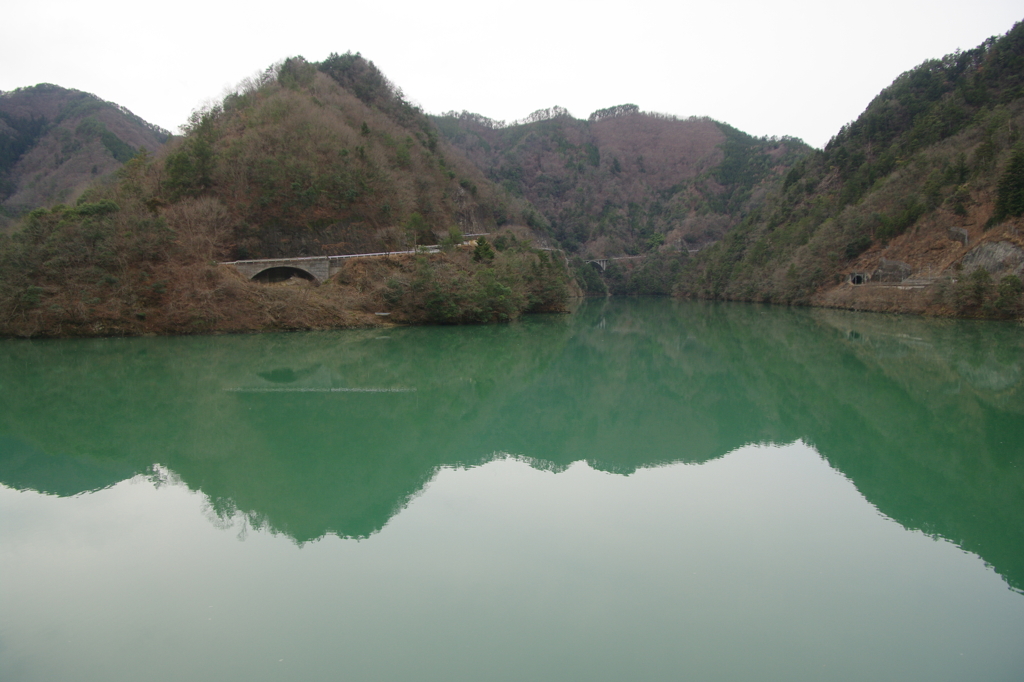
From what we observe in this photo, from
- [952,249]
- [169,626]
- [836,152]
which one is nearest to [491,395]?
[169,626]

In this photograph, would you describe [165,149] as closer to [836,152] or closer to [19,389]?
[19,389]

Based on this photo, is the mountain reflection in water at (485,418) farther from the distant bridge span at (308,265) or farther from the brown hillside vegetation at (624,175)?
the brown hillside vegetation at (624,175)

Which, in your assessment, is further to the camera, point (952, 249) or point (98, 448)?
point (952, 249)

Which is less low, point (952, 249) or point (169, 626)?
point (952, 249)

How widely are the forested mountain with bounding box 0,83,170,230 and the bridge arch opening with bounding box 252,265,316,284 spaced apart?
23.3 metres

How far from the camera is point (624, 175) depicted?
10750cm

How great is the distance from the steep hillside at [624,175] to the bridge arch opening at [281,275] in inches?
2187

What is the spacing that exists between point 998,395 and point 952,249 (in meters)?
25.3

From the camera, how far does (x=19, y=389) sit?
13.1 meters

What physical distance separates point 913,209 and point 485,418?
37.2m

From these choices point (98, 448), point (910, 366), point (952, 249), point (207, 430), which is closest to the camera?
point (98, 448)

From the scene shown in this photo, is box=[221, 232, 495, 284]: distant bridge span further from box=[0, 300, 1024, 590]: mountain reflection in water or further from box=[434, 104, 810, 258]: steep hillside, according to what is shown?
box=[434, 104, 810, 258]: steep hillside

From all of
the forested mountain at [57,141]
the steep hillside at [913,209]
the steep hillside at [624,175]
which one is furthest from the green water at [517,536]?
the steep hillside at [624,175]

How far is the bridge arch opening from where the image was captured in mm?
29594
